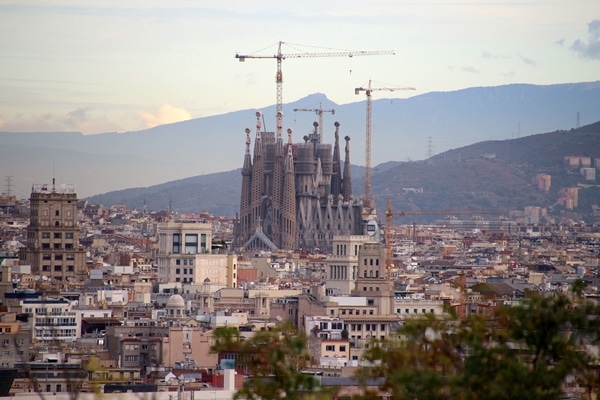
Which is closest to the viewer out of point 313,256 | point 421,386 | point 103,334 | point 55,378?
point 421,386

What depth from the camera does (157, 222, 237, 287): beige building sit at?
113000mm

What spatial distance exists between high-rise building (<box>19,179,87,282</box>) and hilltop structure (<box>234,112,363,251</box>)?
51.3 meters

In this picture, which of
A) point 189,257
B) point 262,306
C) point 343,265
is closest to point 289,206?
point 189,257

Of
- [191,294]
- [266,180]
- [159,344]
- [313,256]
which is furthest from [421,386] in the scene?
[266,180]

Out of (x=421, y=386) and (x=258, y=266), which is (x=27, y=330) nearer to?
(x=421, y=386)

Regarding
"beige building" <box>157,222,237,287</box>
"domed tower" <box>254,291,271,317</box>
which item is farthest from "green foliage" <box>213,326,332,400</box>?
"beige building" <box>157,222,237,287</box>

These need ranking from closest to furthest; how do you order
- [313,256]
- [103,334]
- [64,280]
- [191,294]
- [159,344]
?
[159,344] < [103,334] < [191,294] < [64,280] < [313,256]

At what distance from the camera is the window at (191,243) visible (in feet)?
374

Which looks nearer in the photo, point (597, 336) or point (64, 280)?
point (597, 336)

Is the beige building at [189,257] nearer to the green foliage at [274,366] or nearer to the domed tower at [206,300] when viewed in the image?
the domed tower at [206,300]

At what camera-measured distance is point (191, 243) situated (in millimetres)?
114250

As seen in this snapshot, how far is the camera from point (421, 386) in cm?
3281

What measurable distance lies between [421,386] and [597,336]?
10.1 feet

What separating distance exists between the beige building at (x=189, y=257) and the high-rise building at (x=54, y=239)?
159 inches
